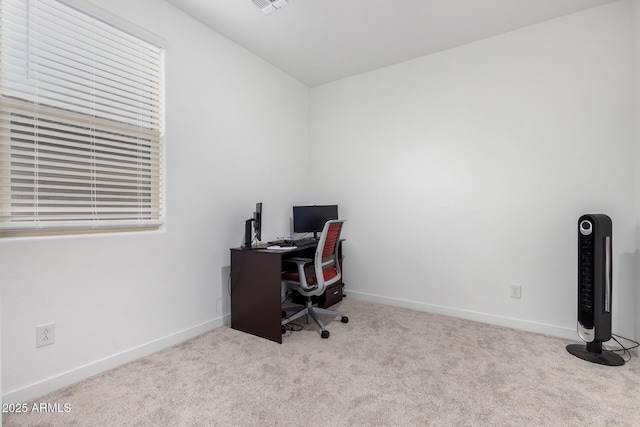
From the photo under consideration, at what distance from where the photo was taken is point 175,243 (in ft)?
8.18

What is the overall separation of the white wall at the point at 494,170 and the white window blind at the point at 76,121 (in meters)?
2.28

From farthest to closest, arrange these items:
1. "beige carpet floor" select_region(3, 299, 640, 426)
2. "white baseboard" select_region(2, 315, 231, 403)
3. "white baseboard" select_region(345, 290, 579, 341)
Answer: "white baseboard" select_region(345, 290, 579, 341), "white baseboard" select_region(2, 315, 231, 403), "beige carpet floor" select_region(3, 299, 640, 426)

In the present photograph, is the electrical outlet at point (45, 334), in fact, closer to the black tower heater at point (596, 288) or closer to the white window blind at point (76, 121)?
the white window blind at point (76, 121)

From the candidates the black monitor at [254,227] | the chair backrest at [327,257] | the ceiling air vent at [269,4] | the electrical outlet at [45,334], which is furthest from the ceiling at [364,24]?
the electrical outlet at [45,334]

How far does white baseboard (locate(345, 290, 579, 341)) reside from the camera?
262 centimetres

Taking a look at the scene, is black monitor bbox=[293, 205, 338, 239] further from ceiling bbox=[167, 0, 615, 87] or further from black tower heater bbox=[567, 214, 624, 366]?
black tower heater bbox=[567, 214, 624, 366]

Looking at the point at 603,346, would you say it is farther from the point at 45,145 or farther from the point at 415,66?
the point at 45,145

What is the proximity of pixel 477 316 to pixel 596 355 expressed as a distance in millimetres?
914

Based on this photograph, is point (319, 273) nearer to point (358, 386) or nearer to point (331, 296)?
point (331, 296)

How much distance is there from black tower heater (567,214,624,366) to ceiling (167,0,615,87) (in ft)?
6.10

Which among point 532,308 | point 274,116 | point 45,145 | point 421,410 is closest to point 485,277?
point 532,308

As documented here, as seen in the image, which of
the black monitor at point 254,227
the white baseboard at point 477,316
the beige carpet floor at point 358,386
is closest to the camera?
the beige carpet floor at point 358,386

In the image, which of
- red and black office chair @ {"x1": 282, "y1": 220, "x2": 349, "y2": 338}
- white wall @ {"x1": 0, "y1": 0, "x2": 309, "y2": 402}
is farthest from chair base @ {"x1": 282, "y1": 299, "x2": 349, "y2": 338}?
white wall @ {"x1": 0, "y1": 0, "x2": 309, "y2": 402}

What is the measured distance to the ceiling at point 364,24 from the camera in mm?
2455
